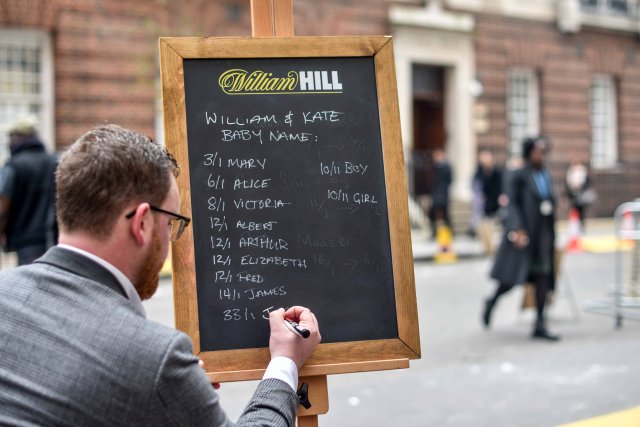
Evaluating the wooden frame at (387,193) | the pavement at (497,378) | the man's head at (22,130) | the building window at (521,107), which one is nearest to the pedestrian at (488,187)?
the building window at (521,107)

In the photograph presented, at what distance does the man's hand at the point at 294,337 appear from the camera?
8.71 ft

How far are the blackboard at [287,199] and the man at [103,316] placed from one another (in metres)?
0.67

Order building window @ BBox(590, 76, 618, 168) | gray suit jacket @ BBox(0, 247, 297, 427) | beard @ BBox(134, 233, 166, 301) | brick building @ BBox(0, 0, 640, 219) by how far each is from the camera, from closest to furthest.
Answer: gray suit jacket @ BBox(0, 247, 297, 427), beard @ BBox(134, 233, 166, 301), brick building @ BBox(0, 0, 640, 219), building window @ BBox(590, 76, 618, 168)

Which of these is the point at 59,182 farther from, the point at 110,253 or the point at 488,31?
the point at 488,31

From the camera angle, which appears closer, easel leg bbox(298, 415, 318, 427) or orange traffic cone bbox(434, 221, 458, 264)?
easel leg bbox(298, 415, 318, 427)

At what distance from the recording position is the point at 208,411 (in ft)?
6.63

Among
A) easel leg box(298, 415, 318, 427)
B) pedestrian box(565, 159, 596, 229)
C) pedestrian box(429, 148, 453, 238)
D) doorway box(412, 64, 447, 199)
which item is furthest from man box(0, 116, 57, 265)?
pedestrian box(565, 159, 596, 229)

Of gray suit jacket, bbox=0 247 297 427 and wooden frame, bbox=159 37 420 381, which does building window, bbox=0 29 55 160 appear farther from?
gray suit jacket, bbox=0 247 297 427

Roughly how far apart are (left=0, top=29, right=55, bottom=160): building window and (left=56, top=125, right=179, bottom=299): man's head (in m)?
14.5

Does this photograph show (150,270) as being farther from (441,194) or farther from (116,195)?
(441,194)

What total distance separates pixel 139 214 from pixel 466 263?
1382cm

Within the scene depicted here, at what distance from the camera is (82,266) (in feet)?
6.81

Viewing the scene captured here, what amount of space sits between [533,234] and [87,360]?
6775 millimetres

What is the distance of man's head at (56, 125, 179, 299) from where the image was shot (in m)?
2.09
